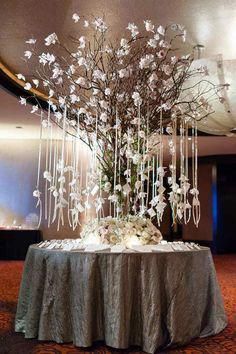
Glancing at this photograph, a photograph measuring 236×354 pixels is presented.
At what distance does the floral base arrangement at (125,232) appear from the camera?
2.88 meters

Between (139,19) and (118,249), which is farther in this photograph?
(139,19)

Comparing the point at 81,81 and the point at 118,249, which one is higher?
the point at 81,81

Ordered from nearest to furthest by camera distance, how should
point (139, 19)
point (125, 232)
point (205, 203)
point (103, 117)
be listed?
point (103, 117)
point (125, 232)
point (139, 19)
point (205, 203)

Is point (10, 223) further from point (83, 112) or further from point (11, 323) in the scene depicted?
point (83, 112)

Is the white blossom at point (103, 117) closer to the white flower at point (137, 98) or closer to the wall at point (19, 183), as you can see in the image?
the white flower at point (137, 98)

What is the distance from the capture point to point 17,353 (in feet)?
8.27

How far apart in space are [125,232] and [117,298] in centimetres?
51

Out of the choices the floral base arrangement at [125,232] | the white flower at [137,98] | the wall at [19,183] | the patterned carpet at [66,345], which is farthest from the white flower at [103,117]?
the wall at [19,183]

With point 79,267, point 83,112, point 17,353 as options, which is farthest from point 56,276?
point 83,112

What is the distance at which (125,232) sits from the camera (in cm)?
288

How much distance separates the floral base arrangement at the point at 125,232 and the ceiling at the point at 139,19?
88 cm

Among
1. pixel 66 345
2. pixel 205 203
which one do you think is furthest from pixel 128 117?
pixel 205 203

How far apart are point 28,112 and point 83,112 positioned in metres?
3.77

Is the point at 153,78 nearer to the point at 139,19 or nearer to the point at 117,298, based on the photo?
the point at 139,19
